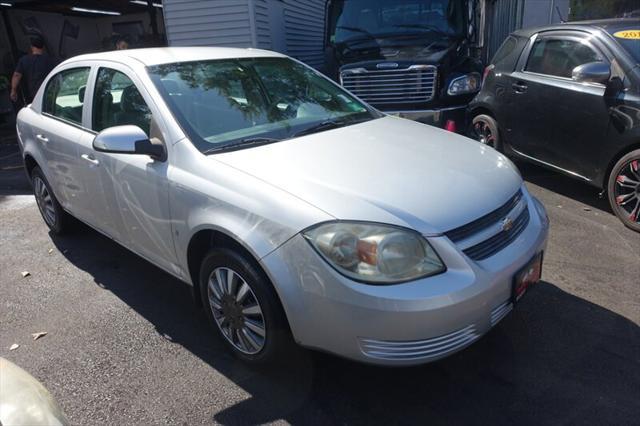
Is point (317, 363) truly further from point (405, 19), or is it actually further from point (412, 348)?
point (405, 19)

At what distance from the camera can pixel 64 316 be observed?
348 cm

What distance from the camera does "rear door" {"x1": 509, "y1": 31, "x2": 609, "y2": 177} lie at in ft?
15.2

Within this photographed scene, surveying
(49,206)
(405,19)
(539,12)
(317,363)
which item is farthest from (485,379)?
(539,12)

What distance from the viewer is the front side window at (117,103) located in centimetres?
316

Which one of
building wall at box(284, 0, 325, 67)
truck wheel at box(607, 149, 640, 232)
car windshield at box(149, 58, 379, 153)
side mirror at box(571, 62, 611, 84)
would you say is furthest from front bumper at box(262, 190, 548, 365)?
building wall at box(284, 0, 325, 67)

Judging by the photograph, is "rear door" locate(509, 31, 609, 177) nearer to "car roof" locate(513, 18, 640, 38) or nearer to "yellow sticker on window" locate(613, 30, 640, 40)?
"car roof" locate(513, 18, 640, 38)

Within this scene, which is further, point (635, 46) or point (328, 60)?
point (328, 60)

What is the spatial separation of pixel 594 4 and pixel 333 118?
5367cm

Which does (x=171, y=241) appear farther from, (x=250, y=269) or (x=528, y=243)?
(x=528, y=243)

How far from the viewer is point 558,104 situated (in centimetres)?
493

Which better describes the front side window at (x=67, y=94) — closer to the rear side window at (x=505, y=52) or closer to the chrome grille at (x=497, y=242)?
the chrome grille at (x=497, y=242)

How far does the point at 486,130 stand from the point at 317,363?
4197 millimetres

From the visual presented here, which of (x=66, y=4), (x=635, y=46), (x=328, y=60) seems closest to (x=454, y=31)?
(x=328, y=60)

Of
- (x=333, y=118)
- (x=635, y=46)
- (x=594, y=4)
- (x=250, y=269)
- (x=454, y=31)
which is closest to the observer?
(x=250, y=269)
